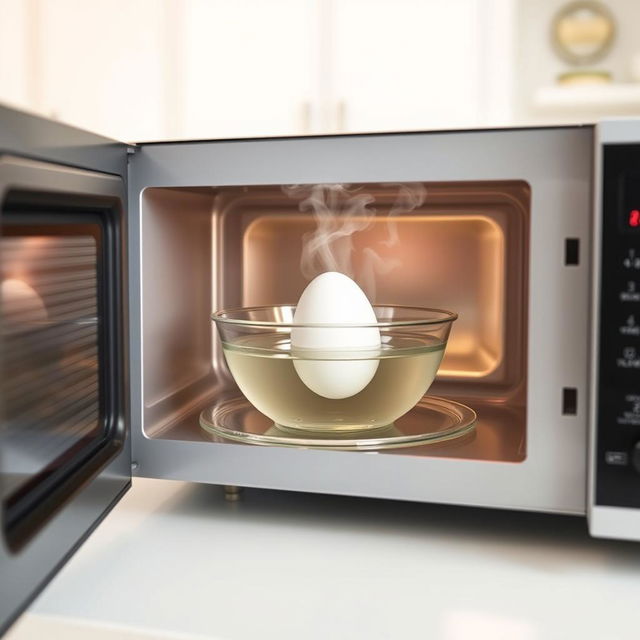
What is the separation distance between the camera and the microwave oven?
0.46 meters

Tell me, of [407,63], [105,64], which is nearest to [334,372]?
[407,63]

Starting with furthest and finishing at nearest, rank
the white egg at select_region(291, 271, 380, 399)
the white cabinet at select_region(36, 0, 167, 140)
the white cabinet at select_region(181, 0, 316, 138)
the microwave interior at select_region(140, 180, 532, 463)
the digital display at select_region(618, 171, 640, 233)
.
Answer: the white cabinet at select_region(36, 0, 167, 140) → the white cabinet at select_region(181, 0, 316, 138) → the microwave interior at select_region(140, 180, 532, 463) → the white egg at select_region(291, 271, 380, 399) → the digital display at select_region(618, 171, 640, 233)

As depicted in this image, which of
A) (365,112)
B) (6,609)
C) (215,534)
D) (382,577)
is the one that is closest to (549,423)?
Result: (382,577)

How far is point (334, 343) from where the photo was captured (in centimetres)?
65

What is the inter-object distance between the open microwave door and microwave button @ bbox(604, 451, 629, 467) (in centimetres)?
36

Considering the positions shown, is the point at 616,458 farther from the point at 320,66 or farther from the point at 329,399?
the point at 320,66

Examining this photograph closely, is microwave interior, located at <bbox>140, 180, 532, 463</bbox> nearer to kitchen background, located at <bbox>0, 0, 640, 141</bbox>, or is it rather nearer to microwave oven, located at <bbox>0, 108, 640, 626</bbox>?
microwave oven, located at <bbox>0, 108, 640, 626</bbox>

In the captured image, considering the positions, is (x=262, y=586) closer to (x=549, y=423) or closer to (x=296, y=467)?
(x=296, y=467)

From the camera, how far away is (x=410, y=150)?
59 cm

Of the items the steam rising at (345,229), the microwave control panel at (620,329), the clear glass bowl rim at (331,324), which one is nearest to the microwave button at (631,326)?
the microwave control panel at (620,329)

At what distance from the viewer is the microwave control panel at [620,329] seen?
529 mm

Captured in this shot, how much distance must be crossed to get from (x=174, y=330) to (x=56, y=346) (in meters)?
0.23

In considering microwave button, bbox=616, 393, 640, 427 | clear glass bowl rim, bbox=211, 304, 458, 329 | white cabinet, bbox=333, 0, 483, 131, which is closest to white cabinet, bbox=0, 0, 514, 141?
white cabinet, bbox=333, 0, 483, 131

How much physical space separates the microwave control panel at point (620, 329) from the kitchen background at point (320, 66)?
3.95 feet
